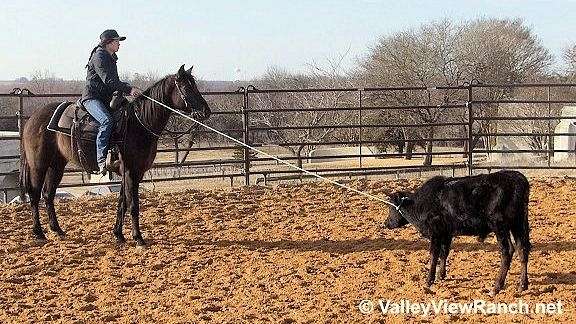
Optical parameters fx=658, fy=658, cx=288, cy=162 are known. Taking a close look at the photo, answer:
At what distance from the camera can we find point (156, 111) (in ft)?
24.5

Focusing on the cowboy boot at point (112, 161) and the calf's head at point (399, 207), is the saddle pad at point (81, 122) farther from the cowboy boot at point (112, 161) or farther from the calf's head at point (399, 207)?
the calf's head at point (399, 207)

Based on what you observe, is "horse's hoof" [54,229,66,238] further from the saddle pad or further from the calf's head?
the calf's head

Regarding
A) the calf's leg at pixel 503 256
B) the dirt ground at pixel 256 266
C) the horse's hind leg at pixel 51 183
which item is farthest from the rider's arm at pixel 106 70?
the calf's leg at pixel 503 256

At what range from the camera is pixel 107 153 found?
750 centimetres

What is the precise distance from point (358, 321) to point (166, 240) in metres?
3.55

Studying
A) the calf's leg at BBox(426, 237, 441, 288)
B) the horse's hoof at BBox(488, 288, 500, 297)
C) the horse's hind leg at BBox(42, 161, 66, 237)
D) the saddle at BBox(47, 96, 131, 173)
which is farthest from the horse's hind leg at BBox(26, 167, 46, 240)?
the horse's hoof at BBox(488, 288, 500, 297)

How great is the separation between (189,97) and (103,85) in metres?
1.06

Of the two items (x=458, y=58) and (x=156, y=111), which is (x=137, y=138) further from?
(x=458, y=58)

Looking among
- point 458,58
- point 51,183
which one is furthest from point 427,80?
point 51,183

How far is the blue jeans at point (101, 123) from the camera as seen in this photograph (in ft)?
24.2

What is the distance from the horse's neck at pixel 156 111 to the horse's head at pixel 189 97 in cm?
18

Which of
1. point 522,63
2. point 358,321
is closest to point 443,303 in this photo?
point 358,321

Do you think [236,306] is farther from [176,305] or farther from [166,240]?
[166,240]

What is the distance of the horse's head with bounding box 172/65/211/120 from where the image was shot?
7.34m
